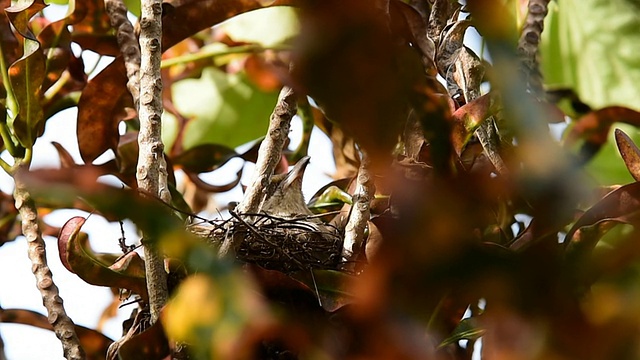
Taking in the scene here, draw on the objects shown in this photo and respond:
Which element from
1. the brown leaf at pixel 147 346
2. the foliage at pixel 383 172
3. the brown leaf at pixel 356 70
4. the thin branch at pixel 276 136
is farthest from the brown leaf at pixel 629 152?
the brown leaf at pixel 356 70

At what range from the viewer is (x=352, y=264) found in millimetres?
835

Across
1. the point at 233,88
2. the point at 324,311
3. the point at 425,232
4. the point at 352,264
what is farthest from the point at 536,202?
the point at 233,88

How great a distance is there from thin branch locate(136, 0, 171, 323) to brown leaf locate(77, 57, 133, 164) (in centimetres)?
16

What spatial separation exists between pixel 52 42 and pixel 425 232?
0.82 m

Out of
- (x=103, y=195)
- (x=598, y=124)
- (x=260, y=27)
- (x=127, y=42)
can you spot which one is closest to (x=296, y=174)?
(x=260, y=27)

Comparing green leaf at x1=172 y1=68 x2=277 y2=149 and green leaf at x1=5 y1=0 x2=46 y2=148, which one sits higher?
green leaf at x1=5 y1=0 x2=46 y2=148

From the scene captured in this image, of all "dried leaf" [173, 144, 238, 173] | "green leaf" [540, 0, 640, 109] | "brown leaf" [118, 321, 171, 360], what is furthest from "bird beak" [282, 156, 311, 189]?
"brown leaf" [118, 321, 171, 360]

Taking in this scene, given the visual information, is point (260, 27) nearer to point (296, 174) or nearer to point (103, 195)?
point (296, 174)

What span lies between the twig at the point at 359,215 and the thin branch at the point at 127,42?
0.25 m

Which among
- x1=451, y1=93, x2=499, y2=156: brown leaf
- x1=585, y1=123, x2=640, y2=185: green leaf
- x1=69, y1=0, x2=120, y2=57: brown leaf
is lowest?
x1=585, y1=123, x2=640, y2=185: green leaf

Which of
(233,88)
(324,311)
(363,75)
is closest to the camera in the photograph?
(363,75)

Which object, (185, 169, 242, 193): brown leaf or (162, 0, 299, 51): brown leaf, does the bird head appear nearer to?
(185, 169, 242, 193): brown leaf

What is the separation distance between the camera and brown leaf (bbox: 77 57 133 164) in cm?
94

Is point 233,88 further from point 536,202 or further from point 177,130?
point 536,202
